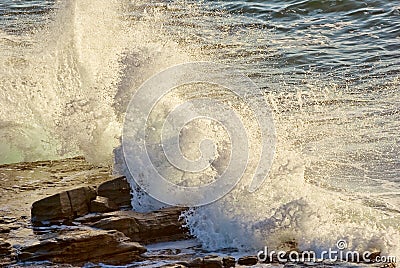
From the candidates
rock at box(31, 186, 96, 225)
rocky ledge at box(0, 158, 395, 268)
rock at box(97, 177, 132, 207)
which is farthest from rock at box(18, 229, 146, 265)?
rock at box(97, 177, 132, 207)

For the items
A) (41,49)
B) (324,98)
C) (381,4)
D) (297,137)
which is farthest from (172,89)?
(381,4)

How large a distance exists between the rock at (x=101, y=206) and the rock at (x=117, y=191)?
0.11 m

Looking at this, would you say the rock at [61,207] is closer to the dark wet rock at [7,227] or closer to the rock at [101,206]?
the rock at [101,206]

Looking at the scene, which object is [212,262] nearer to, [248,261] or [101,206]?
[248,261]

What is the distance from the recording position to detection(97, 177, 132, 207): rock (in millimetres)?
6504

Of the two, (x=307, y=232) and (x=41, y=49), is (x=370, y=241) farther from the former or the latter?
(x=41, y=49)

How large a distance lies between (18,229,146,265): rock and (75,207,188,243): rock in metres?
0.25

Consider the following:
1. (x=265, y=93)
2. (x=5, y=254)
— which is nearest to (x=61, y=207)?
(x=5, y=254)

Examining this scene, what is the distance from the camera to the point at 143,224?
5.94 meters

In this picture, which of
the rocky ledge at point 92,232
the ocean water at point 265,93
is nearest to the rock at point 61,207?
the rocky ledge at point 92,232

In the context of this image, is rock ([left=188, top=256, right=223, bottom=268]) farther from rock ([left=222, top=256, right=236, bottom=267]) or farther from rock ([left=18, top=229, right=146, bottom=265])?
rock ([left=18, top=229, right=146, bottom=265])

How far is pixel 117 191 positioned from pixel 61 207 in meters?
0.64

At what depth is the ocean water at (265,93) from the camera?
6.17 metres

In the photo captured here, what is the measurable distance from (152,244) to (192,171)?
1161 mm
